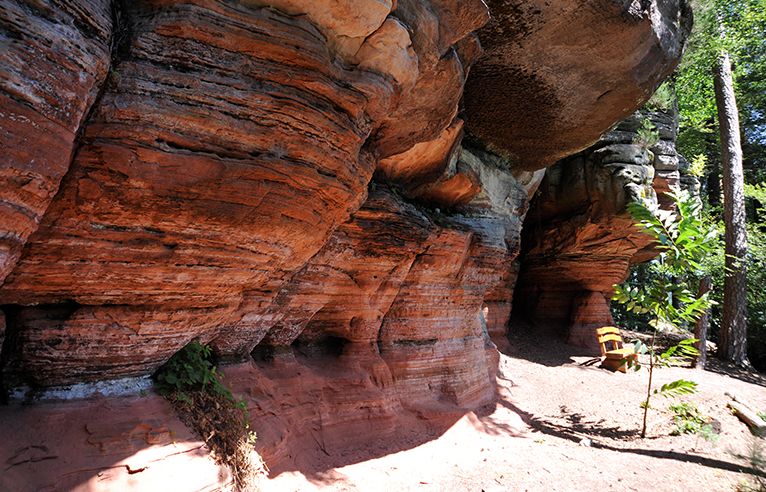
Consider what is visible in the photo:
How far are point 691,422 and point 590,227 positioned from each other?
23.1 feet

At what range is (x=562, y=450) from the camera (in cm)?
648

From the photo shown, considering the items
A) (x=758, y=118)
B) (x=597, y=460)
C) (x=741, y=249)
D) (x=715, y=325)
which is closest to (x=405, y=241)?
(x=597, y=460)

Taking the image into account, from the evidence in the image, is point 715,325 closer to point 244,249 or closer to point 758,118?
point 758,118

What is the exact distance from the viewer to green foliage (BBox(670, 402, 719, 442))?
21.9 feet

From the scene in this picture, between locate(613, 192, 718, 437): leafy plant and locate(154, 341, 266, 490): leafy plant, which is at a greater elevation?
locate(613, 192, 718, 437): leafy plant

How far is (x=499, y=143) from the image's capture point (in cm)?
833

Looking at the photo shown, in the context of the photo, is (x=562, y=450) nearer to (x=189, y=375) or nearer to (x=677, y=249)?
(x=677, y=249)

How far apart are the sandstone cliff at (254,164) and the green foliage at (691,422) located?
4.30m

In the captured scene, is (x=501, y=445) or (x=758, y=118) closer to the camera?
(x=501, y=445)

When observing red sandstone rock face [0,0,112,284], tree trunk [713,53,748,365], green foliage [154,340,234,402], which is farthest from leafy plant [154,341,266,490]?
tree trunk [713,53,748,365]

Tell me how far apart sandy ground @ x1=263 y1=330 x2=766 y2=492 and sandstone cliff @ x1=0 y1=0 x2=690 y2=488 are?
27.3 inches

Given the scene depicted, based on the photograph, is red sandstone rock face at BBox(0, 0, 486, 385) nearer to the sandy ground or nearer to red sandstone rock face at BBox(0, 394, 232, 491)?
red sandstone rock face at BBox(0, 394, 232, 491)

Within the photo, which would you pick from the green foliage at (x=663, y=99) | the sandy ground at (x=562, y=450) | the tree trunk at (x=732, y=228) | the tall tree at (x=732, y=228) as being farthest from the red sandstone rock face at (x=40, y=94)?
the tree trunk at (x=732, y=228)

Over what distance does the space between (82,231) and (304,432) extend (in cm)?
343
